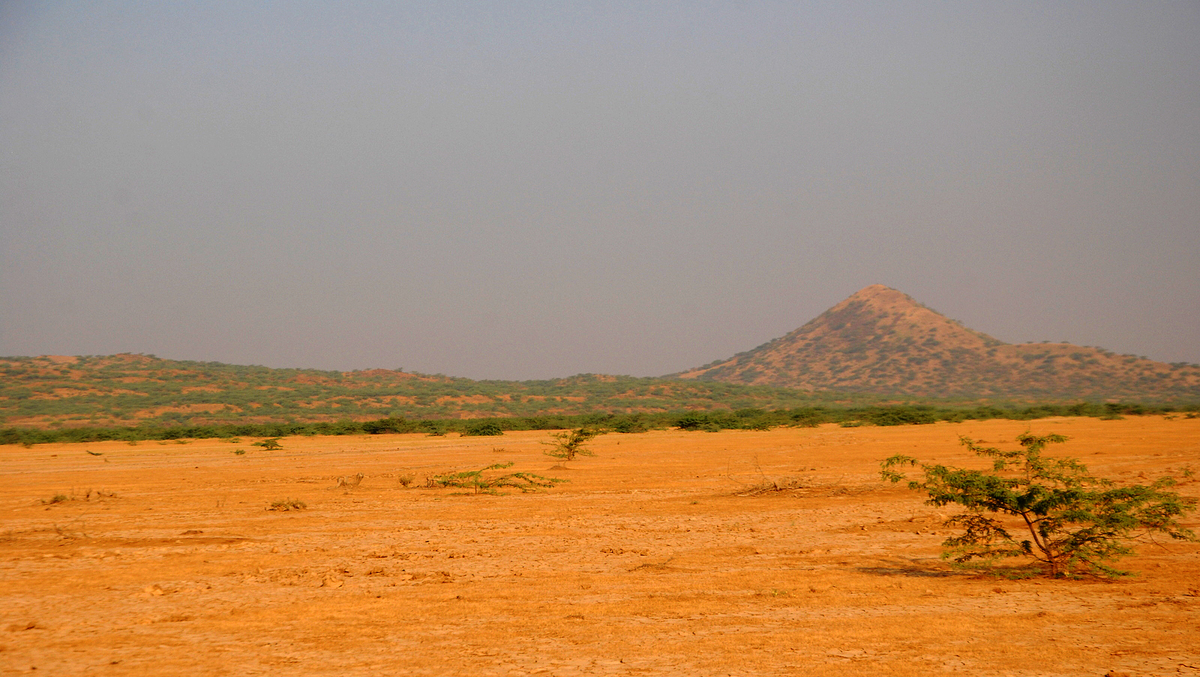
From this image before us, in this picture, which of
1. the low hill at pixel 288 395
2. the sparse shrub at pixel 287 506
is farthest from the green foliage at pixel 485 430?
the sparse shrub at pixel 287 506

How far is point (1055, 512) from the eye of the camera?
970cm

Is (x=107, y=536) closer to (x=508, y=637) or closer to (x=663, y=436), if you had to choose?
(x=508, y=637)

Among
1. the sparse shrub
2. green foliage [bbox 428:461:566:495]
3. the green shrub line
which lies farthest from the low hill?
the sparse shrub

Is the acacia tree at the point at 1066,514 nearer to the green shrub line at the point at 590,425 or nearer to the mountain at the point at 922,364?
the green shrub line at the point at 590,425

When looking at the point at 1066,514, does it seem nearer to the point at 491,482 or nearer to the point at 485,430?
the point at 491,482

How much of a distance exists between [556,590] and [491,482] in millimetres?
12109

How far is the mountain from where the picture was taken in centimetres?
11062

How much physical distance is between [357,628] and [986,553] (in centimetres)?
709

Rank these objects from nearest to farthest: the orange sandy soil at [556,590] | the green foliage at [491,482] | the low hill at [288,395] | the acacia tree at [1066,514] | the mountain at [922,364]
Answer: the orange sandy soil at [556,590], the acacia tree at [1066,514], the green foliage at [491,482], the low hill at [288,395], the mountain at [922,364]

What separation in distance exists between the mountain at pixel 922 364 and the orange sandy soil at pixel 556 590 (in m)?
103

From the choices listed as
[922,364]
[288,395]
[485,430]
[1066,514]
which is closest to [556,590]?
[1066,514]

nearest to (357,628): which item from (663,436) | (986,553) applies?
(986,553)

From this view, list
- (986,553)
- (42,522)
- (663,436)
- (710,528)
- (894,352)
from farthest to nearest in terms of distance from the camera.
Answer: (894,352) → (663,436) → (42,522) → (710,528) → (986,553)

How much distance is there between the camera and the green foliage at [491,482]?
19.8m
